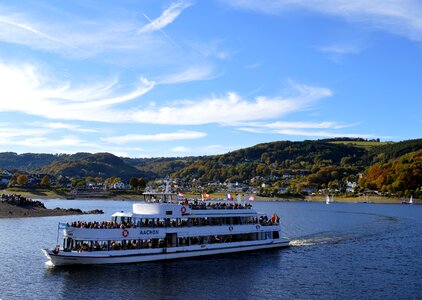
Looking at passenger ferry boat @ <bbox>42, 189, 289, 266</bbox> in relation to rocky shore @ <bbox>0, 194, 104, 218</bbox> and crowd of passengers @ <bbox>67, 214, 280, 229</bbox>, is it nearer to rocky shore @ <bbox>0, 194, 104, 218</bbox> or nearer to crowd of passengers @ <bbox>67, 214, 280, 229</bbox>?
crowd of passengers @ <bbox>67, 214, 280, 229</bbox>

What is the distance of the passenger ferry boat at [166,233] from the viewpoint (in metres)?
52.6

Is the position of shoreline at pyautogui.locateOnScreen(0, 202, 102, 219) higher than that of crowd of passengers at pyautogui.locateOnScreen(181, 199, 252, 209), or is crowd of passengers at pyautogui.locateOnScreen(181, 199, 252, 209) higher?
crowd of passengers at pyautogui.locateOnScreen(181, 199, 252, 209)

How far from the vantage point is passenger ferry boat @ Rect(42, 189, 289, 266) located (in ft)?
173

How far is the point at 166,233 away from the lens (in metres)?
58.2

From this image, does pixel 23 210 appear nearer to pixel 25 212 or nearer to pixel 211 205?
pixel 25 212

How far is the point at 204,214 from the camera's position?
206 ft

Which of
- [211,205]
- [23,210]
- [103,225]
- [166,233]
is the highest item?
[211,205]

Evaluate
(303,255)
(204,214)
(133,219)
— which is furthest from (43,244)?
(303,255)

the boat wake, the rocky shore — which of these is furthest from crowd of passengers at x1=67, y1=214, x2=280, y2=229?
the rocky shore

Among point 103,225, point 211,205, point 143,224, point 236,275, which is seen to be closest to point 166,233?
point 143,224

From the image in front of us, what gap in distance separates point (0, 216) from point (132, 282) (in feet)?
250

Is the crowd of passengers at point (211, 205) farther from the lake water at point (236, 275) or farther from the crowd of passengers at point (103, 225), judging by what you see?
the crowd of passengers at point (103, 225)

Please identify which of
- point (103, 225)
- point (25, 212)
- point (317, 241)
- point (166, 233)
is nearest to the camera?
point (103, 225)

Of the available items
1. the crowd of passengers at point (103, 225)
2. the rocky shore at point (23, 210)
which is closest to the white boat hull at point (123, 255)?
the crowd of passengers at point (103, 225)
